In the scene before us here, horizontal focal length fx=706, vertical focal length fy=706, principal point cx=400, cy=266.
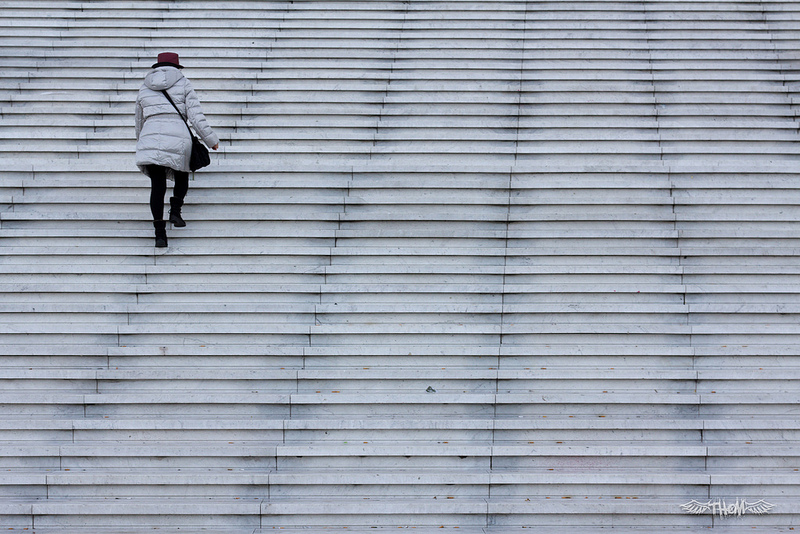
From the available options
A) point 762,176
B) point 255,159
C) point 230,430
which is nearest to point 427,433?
point 230,430

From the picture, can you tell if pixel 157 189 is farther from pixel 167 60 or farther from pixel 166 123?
pixel 167 60

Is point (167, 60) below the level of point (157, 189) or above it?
above

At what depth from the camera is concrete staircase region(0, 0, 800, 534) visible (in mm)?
4758

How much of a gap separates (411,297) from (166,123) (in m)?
2.36

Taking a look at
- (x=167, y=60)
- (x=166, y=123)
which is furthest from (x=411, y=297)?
(x=167, y=60)

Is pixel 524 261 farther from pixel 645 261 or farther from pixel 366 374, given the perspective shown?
pixel 366 374

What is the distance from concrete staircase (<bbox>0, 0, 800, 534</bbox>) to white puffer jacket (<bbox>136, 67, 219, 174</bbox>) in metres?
0.66

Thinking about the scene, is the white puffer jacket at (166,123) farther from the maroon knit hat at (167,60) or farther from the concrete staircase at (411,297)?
the concrete staircase at (411,297)

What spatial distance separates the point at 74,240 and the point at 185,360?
1.59 metres

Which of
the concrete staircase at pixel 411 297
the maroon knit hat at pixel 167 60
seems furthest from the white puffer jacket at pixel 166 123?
the concrete staircase at pixel 411 297

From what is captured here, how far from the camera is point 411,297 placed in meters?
5.57

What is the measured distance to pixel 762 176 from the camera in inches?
250

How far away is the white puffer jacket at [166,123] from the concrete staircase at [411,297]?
0.66m

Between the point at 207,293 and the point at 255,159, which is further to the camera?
the point at 255,159
